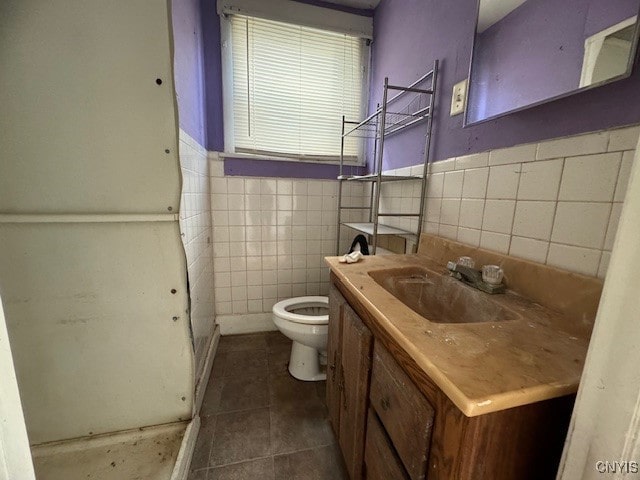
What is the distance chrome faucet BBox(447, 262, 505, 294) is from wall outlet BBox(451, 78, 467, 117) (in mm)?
633

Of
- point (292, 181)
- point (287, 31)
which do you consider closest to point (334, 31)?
point (287, 31)

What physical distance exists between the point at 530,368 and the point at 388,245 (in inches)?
46.8

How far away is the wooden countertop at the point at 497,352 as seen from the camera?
1.28 feet

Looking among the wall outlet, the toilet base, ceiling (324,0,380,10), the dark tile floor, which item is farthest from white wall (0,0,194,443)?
ceiling (324,0,380,10)

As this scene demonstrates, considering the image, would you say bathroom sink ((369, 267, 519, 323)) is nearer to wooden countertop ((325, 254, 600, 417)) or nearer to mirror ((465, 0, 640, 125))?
wooden countertop ((325, 254, 600, 417))

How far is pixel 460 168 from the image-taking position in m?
1.03

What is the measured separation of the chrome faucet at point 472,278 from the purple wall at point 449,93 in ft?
1.39

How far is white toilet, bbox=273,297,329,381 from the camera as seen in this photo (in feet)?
4.48

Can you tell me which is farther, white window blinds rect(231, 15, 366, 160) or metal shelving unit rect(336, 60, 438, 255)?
white window blinds rect(231, 15, 366, 160)

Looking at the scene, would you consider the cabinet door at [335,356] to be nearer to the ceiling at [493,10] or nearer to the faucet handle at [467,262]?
the faucet handle at [467,262]

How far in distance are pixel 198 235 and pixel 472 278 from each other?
130 centimetres

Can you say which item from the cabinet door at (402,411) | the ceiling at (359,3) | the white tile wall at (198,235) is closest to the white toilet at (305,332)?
the white tile wall at (198,235)

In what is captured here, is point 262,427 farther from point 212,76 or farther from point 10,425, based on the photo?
point 212,76

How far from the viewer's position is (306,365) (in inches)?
59.0
